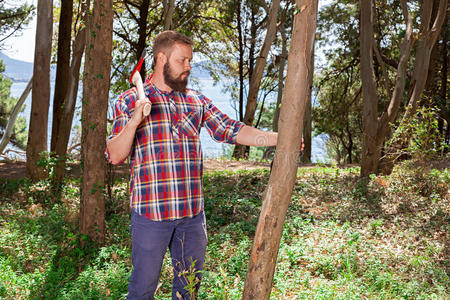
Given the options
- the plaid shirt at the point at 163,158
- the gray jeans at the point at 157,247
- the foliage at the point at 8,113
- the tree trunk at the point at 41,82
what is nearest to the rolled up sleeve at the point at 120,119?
the plaid shirt at the point at 163,158

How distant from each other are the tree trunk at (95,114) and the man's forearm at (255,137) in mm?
A: 2853

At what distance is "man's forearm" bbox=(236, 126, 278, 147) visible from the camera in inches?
98.0

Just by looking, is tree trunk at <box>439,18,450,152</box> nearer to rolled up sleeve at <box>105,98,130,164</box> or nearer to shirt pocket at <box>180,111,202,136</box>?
shirt pocket at <box>180,111,202,136</box>

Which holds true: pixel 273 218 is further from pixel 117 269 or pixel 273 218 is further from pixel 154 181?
pixel 117 269

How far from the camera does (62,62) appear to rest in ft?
30.2

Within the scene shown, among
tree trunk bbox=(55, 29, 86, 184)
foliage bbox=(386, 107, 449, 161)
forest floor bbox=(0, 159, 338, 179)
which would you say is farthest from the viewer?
forest floor bbox=(0, 159, 338, 179)

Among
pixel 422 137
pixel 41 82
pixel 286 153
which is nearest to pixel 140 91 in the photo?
pixel 286 153

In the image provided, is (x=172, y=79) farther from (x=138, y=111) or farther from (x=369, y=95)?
(x=369, y=95)

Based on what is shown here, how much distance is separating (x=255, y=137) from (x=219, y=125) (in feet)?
0.91

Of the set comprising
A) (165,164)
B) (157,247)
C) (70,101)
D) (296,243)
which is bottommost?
(296,243)

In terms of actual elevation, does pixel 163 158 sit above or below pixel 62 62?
below

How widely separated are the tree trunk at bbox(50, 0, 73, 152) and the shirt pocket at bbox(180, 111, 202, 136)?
280 inches

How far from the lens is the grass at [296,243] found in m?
3.79

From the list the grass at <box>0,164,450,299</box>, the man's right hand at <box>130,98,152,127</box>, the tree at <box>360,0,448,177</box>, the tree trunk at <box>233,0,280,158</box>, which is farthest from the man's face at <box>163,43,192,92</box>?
the tree trunk at <box>233,0,280,158</box>
